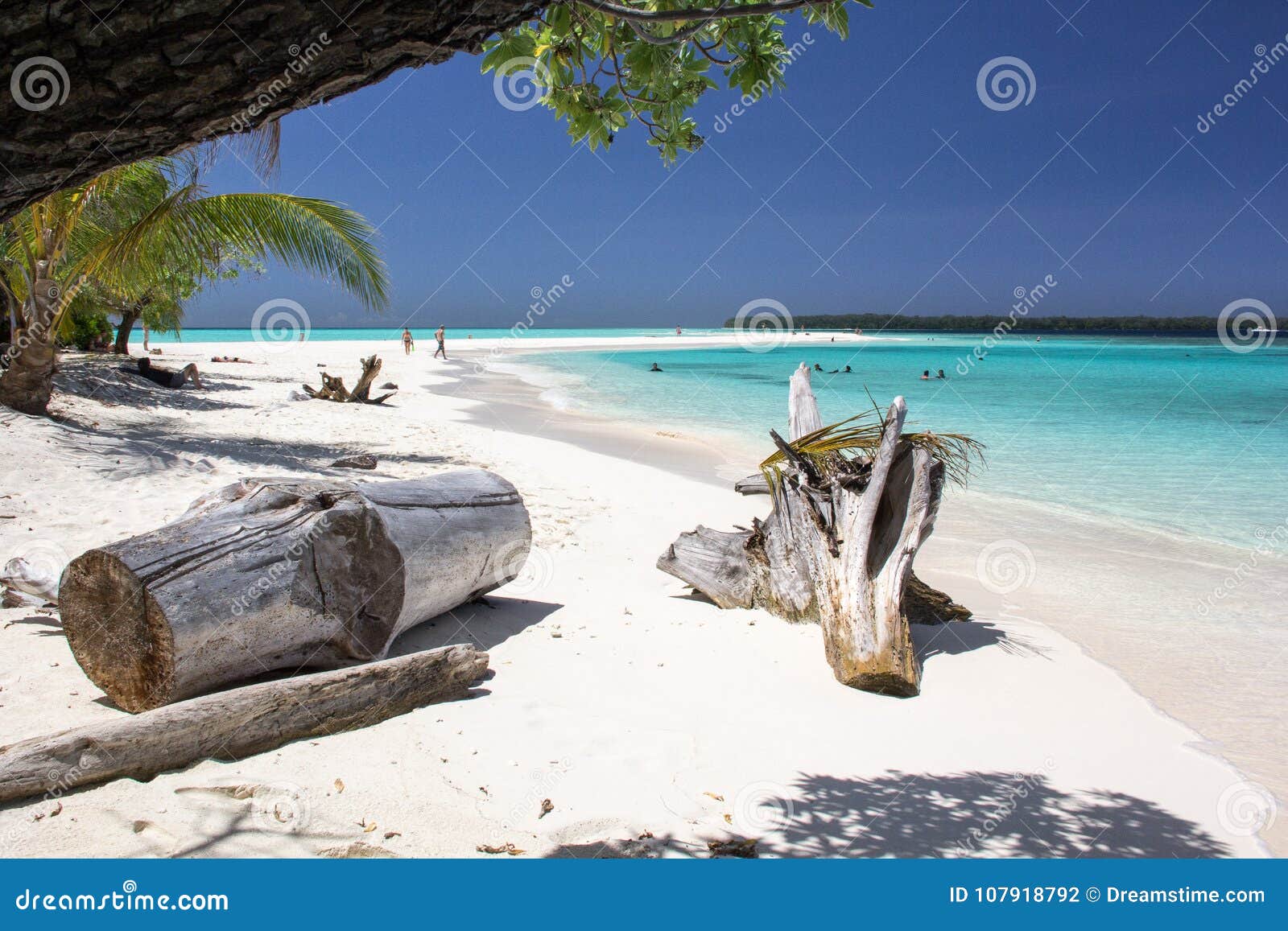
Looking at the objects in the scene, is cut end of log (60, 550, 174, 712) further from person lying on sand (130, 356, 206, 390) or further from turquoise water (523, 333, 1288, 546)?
person lying on sand (130, 356, 206, 390)

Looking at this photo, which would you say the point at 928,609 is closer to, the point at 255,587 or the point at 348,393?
the point at 255,587

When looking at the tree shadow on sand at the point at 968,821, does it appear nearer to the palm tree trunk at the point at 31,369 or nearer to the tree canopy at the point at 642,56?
the tree canopy at the point at 642,56

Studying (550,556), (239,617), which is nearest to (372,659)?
(239,617)

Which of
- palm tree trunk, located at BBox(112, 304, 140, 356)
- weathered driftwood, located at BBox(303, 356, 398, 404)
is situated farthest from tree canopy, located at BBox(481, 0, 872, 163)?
palm tree trunk, located at BBox(112, 304, 140, 356)

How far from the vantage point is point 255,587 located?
3.55 meters

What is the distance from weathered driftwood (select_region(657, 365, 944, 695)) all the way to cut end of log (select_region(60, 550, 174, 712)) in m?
3.44

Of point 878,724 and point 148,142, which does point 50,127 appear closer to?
point 148,142

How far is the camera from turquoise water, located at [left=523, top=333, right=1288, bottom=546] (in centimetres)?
1077

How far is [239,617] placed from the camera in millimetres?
3498

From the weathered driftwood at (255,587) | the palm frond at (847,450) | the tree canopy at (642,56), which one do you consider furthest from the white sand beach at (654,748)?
the tree canopy at (642,56)

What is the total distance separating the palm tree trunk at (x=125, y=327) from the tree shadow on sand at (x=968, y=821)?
22.9 meters

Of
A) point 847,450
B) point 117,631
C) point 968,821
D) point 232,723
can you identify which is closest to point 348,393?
point 847,450

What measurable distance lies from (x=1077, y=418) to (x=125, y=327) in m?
27.6

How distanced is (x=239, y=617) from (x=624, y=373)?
35.4 m
